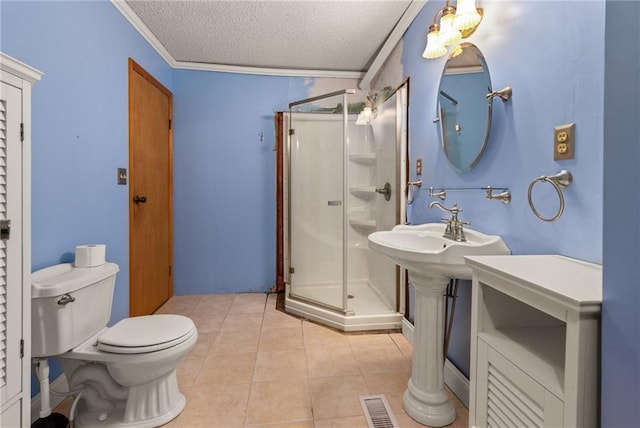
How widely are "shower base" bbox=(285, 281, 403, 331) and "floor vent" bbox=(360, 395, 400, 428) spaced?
77cm

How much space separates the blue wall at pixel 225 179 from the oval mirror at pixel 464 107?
1804mm

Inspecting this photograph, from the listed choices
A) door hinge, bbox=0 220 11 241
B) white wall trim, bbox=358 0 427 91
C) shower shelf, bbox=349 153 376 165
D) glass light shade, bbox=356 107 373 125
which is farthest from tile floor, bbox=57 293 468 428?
white wall trim, bbox=358 0 427 91

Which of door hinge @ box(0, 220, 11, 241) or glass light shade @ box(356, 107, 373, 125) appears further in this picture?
glass light shade @ box(356, 107, 373, 125)

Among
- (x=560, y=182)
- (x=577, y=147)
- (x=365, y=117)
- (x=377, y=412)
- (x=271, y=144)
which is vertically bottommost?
(x=377, y=412)

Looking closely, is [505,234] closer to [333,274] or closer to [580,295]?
[580,295]

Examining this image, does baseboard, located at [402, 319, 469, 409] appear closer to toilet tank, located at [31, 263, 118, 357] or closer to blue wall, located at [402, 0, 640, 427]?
blue wall, located at [402, 0, 640, 427]

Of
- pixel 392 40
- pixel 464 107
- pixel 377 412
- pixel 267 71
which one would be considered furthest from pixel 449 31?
pixel 267 71

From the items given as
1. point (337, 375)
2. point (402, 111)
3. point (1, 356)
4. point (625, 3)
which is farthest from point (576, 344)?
point (402, 111)

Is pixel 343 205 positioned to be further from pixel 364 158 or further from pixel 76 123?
pixel 76 123

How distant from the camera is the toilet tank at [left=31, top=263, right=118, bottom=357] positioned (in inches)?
46.8

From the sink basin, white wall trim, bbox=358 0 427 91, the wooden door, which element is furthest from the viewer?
the wooden door

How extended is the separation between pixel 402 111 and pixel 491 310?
1.64m

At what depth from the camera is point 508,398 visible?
2.67 ft

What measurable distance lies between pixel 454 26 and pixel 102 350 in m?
2.12
